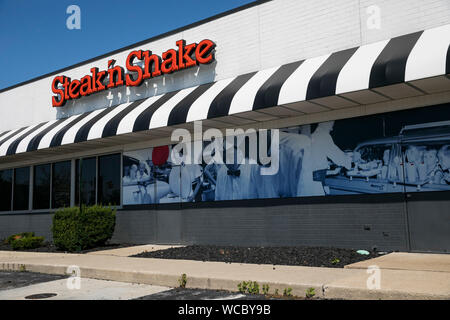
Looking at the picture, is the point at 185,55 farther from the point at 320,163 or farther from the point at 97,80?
the point at 320,163

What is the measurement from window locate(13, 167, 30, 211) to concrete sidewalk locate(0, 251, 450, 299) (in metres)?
9.02

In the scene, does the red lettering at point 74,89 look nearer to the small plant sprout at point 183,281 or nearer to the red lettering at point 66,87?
the red lettering at point 66,87

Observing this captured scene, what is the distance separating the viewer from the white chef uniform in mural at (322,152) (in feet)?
34.7

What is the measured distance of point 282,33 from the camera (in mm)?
11727

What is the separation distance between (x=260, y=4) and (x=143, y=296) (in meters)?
8.48

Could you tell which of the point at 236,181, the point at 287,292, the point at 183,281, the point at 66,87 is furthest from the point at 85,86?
the point at 287,292

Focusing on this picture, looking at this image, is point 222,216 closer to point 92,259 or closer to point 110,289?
point 92,259

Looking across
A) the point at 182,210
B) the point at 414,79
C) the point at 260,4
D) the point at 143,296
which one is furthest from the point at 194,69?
the point at 143,296

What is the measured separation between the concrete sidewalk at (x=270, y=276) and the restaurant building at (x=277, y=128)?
278 centimetres

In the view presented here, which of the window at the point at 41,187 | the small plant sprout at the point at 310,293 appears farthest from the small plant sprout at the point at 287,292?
the window at the point at 41,187

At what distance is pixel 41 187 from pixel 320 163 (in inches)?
463

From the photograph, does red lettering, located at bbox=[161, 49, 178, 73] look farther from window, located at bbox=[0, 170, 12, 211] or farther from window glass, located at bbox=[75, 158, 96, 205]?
window, located at bbox=[0, 170, 12, 211]

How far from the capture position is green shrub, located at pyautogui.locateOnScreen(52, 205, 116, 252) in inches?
516

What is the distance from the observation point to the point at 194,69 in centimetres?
1345
